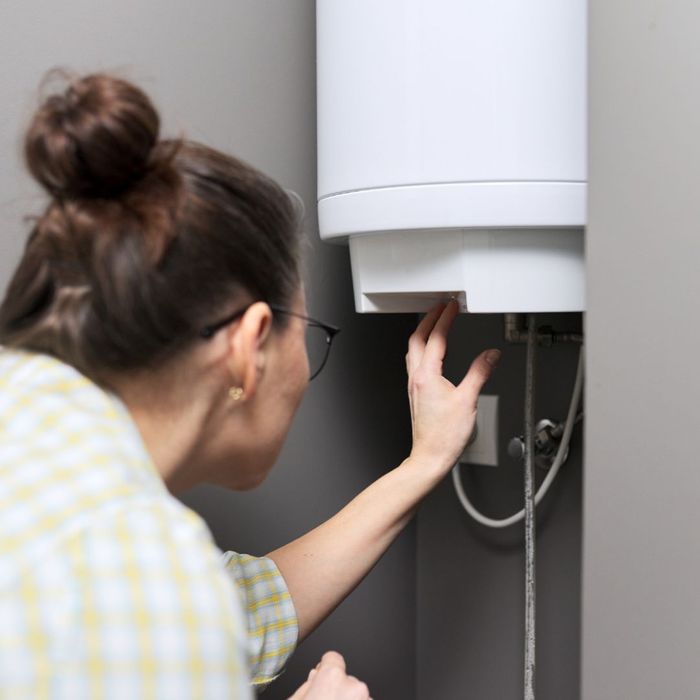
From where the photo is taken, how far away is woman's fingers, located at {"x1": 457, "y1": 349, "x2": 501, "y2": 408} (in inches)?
41.5

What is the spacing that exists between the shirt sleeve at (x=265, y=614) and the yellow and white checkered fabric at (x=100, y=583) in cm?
40

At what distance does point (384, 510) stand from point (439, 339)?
0.68 feet

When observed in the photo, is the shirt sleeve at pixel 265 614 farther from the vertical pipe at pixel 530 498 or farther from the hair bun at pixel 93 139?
the hair bun at pixel 93 139

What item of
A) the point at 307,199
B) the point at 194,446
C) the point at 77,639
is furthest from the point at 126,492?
the point at 307,199

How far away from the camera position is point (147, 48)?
1057 millimetres

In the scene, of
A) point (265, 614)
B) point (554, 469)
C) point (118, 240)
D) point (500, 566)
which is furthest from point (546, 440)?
point (118, 240)

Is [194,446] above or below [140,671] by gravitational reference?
above

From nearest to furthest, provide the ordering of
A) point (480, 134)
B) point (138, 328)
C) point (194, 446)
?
point (138, 328), point (194, 446), point (480, 134)

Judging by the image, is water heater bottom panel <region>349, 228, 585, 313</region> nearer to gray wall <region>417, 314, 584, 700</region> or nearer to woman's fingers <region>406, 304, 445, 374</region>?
woman's fingers <region>406, 304, 445, 374</region>

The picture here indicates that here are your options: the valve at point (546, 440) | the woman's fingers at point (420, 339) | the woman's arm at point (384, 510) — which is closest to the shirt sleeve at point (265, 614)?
the woman's arm at point (384, 510)

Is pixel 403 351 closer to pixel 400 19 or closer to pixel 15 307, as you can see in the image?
pixel 400 19

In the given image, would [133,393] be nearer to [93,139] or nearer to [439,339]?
[93,139]

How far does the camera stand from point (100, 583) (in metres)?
0.54

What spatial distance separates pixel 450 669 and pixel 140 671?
3.25 feet
